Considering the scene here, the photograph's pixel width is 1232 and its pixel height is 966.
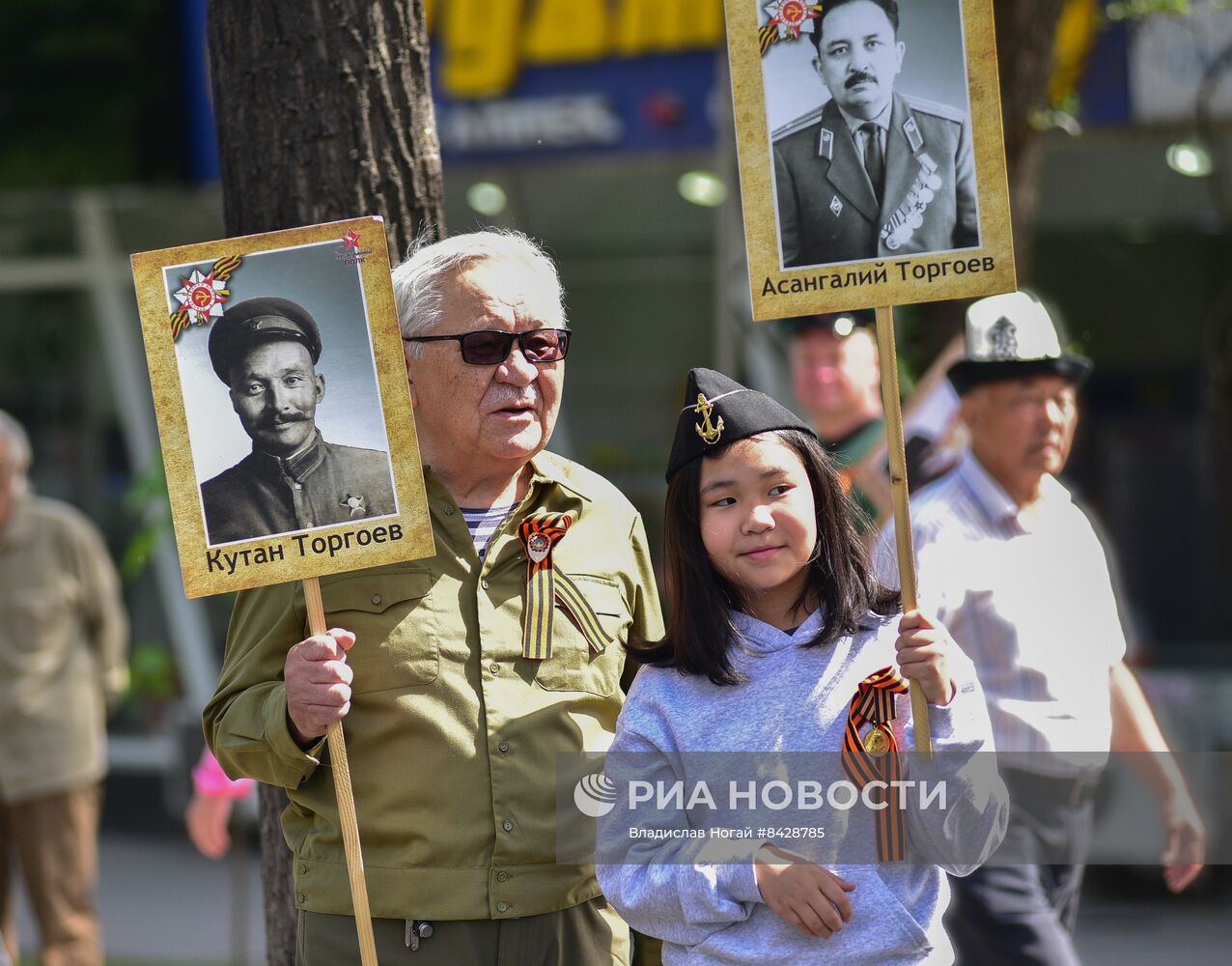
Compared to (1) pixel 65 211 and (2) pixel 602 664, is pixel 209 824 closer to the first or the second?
(2) pixel 602 664

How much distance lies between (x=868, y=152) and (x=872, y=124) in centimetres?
4

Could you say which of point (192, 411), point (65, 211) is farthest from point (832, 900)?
point (65, 211)

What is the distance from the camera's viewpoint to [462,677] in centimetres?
279

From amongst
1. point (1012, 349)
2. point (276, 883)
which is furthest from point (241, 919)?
point (1012, 349)

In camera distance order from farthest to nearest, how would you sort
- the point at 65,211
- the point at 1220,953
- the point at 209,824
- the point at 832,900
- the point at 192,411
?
the point at 65,211
the point at 1220,953
the point at 209,824
the point at 192,411
the point at 832,900

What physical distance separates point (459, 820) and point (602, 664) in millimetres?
369

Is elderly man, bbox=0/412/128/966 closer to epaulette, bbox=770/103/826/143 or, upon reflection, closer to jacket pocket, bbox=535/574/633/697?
jacket pocket, bbox=535/574/633/697

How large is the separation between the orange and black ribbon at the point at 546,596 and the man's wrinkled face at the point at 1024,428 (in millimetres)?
1548

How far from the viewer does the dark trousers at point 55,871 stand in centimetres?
613

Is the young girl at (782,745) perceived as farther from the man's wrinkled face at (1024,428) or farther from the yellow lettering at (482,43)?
the yellow lettering at (482,43)

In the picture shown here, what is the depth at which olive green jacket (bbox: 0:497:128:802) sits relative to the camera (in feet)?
20.5

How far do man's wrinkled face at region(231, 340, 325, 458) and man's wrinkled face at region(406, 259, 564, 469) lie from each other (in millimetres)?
241

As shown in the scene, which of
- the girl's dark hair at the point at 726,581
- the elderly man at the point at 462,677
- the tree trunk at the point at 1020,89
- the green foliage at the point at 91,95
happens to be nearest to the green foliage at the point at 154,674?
the green foliage at the point at 91,95

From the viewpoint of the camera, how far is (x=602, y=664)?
2908mm
